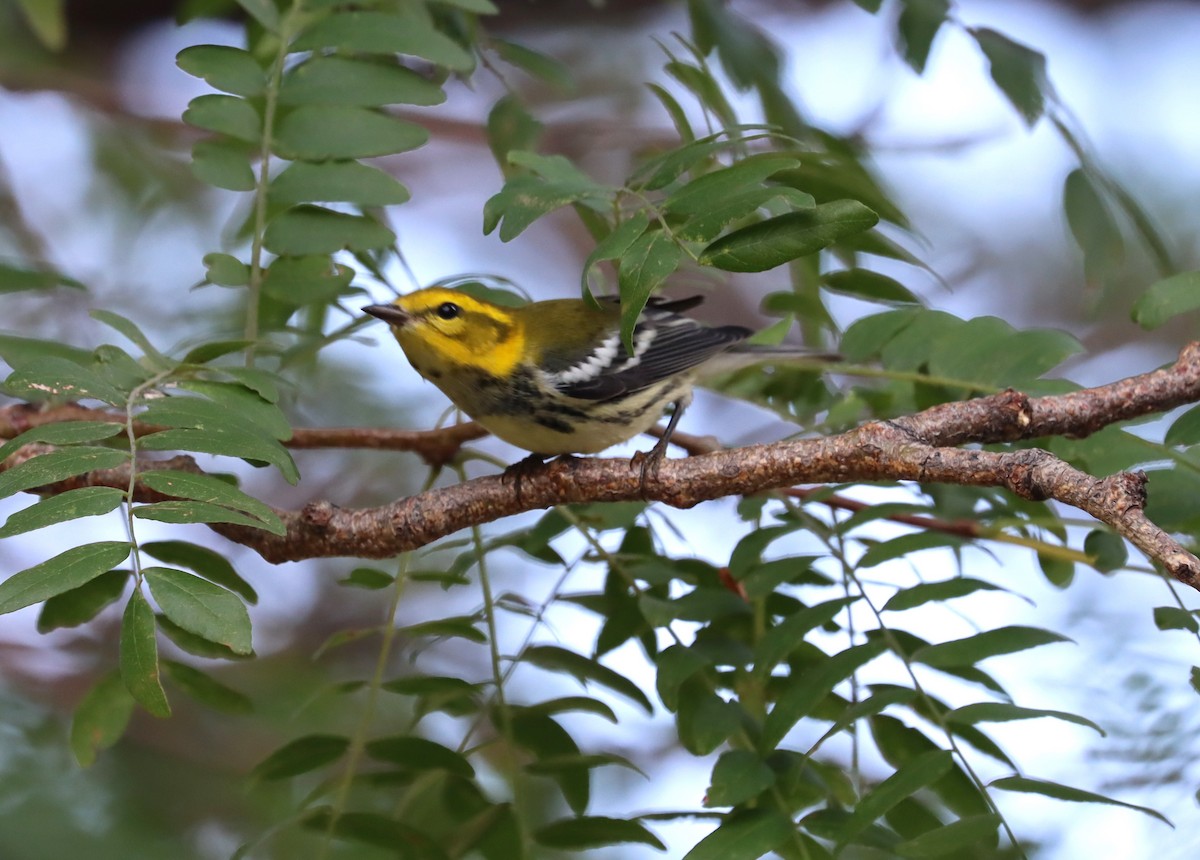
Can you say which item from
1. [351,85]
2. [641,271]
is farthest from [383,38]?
[641,271]

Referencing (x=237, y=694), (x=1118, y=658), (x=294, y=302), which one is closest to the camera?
(x=237, y=694)

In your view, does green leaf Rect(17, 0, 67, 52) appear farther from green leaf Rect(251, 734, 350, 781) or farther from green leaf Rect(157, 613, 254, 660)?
green leaf Rect(251, 734, 350, 781)

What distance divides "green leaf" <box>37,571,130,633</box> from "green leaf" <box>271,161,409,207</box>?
1.91 ft

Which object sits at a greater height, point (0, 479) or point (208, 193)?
point (208, 193)

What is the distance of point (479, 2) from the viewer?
5.68ft

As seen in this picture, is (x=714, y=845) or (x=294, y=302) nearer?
(x=714, y=845)

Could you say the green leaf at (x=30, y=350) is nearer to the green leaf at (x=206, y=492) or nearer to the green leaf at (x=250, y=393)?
the green leaf at (x=250, y=393)

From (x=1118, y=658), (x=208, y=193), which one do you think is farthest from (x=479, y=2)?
(x=208, y=193)

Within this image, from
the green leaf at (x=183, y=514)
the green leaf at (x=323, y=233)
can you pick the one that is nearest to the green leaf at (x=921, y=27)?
the green leaf at (x=323, y=233)

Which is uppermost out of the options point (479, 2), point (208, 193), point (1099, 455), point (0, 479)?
point (208, 193)

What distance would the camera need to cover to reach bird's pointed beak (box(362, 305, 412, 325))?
186cm

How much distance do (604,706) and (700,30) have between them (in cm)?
123

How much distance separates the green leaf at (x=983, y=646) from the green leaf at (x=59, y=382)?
991 millimetres

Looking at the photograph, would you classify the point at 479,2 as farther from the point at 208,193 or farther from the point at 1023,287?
the point at 1023,287
